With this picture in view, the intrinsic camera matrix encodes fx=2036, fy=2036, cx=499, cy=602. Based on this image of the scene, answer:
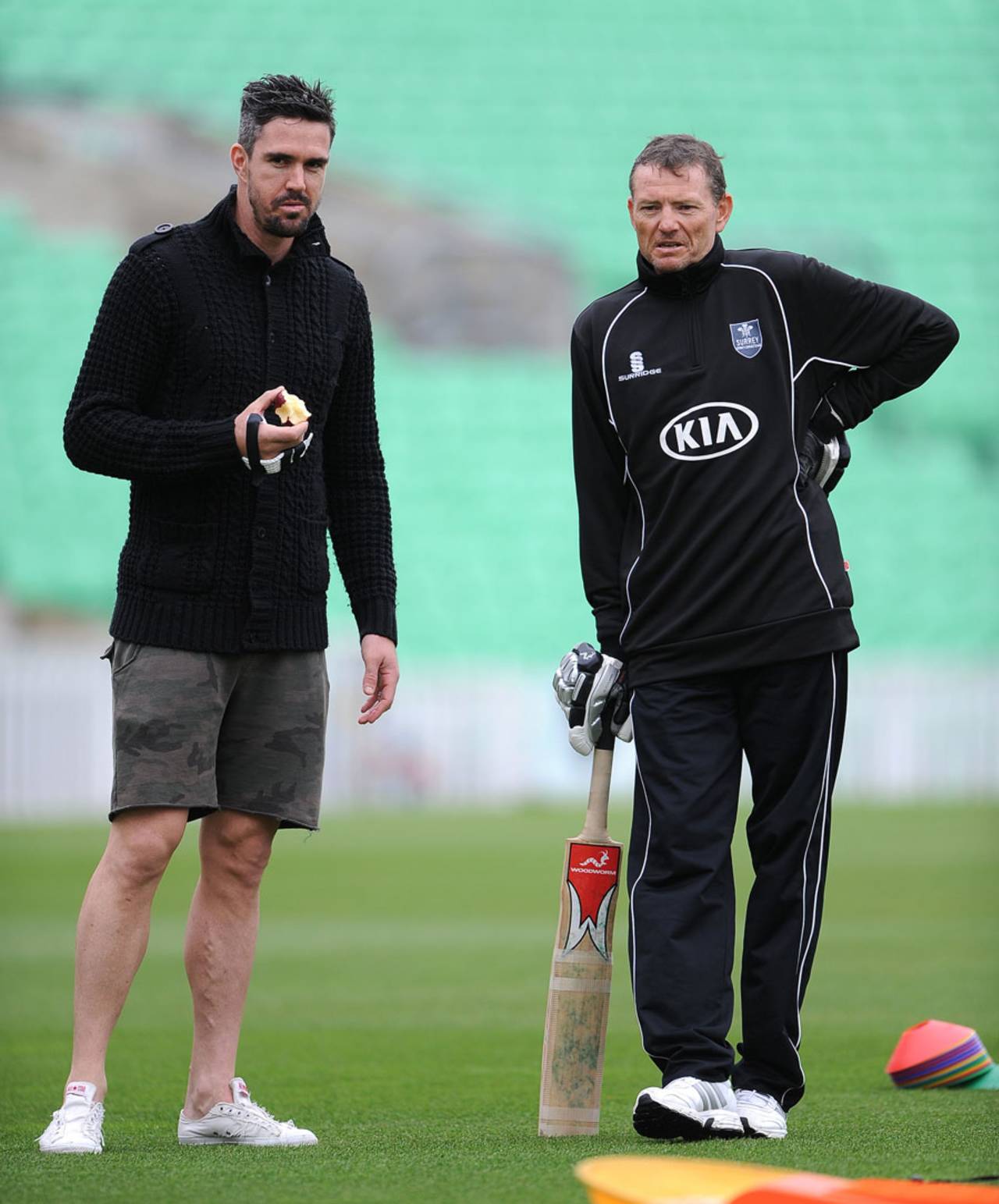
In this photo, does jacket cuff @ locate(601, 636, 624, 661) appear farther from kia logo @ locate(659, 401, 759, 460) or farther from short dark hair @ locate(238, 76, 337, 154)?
short dark hair @ locate(238, 76, 337, 154)

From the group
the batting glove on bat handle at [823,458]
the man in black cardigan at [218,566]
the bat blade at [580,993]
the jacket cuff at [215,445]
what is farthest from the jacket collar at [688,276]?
the bat blade at [580,993]

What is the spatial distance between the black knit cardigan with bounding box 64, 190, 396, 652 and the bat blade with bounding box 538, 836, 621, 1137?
0.68 meters

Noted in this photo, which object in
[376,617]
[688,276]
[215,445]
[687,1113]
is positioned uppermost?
[688,276]

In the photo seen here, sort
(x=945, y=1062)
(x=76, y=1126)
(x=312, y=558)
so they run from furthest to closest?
(x=945, y=1062) → (x=312, y=558) → (x=76, y=1126)

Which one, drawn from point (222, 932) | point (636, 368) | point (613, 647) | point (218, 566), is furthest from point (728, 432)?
point (222, 932)

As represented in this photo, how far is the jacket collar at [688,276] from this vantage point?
3.77 m

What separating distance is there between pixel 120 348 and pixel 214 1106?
1381mm

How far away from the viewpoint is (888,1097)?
4.29 m

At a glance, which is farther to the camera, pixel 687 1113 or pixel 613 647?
pixel 613 647

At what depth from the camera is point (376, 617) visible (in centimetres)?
401

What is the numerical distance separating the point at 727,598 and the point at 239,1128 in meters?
1.30

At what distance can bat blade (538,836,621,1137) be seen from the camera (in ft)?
12.2

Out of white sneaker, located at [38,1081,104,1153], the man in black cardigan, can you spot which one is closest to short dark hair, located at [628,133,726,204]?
the man in black cardigan

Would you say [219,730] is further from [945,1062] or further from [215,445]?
[945,1062]
